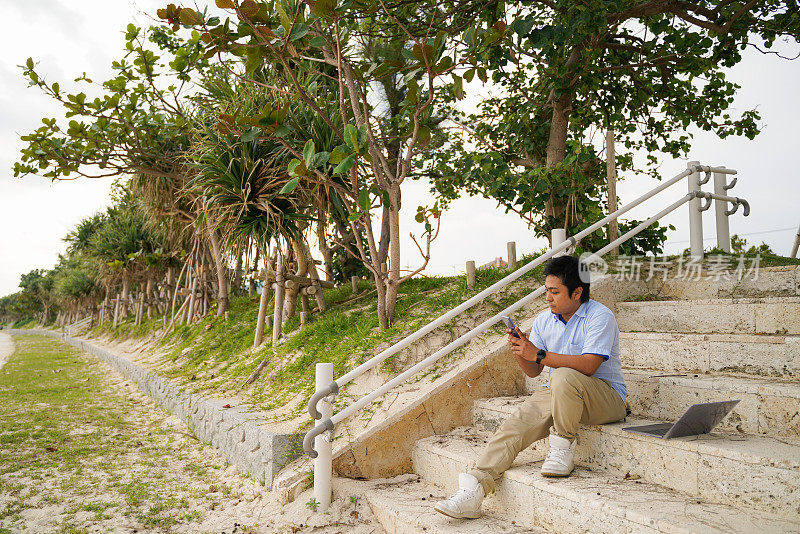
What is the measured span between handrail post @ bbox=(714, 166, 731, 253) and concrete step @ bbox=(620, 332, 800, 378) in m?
1.67

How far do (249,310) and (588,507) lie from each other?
322 inches

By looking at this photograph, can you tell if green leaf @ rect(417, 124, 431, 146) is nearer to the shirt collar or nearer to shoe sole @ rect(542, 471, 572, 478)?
the shirt collar

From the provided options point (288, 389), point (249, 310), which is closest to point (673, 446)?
point (288, 389)

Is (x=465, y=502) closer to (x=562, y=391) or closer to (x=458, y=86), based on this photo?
(x=562, y=391)

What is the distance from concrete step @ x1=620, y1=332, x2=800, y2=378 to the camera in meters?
2.92

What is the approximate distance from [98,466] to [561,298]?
Result: 4331 millimetres

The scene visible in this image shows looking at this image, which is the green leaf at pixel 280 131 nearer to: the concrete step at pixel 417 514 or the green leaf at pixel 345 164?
the green leaf at pixel 345 164

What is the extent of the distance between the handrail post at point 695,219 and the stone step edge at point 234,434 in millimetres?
3628

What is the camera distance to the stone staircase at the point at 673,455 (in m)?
2.08

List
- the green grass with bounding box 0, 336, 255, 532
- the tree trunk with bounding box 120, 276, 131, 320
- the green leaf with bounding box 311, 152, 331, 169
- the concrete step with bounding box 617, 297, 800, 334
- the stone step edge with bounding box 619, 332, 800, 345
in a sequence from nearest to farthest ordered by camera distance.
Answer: the stone step edge with bounding box 619, 332, 800, 345 → the concrete step with bounding box 617, 297, 800, 334 → the green grass with bounding box 0, 336, 255, 532 → the green leaf with bounding box 311, 152, 331, 169 → the tree trunk with bounding box 120, 276, 131, 320

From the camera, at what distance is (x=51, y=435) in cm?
586

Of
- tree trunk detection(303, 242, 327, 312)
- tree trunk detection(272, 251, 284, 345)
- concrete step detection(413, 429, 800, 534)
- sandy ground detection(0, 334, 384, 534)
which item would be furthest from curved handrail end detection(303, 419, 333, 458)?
tree trunk detection(303, 242, 327, 312)

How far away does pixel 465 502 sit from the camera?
2.50 metres

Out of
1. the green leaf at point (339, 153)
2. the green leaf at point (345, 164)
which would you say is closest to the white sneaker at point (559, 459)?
the green leaf at point (345, 164)
